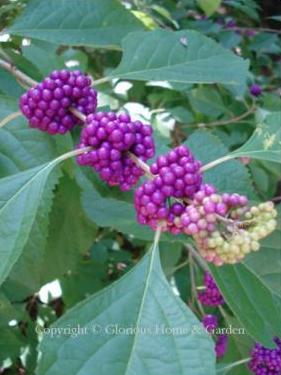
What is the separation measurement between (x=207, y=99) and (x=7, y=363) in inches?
53.4

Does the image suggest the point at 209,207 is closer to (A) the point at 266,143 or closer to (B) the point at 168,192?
(B) the point at 168,192

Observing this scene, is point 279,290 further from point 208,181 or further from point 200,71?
point 200,71

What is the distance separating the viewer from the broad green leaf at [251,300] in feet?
4.07

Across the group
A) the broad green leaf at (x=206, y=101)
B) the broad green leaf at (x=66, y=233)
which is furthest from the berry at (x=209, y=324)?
the broad green leaf at (x=206, y=101)

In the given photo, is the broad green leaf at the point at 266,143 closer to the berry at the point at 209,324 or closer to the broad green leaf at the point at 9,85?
the broad green leaf at the point at 9,85

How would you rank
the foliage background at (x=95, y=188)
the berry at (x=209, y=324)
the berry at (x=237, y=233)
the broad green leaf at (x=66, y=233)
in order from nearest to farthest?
the berry at (x=237, y=233) → the foliage background at (x=95, y=188) → the broad green leaf at (x=66, y=233) → the berry at (x=209, y=324)

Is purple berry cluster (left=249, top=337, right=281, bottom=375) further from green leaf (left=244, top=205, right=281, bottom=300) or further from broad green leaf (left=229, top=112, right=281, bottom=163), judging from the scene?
broad green leaf (left=229, top=112, right=281, bottom=163)

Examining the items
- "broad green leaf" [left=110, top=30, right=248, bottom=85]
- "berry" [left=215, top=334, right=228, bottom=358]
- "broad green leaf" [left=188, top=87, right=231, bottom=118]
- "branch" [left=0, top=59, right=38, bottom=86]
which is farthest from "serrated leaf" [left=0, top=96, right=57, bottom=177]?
"broad green leaf" [left=188, top=87, right=231, bottom=118]

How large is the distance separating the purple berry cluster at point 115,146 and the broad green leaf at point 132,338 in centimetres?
15

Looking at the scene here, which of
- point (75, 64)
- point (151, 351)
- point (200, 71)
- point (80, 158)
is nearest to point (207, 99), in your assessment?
point (75, 64)

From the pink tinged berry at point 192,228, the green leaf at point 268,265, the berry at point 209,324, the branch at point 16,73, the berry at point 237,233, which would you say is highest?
the branch at point 16,73

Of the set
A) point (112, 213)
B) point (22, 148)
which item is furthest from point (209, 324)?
point (22, 148)

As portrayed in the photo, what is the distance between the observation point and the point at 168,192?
3.27ft

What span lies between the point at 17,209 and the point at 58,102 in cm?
26
